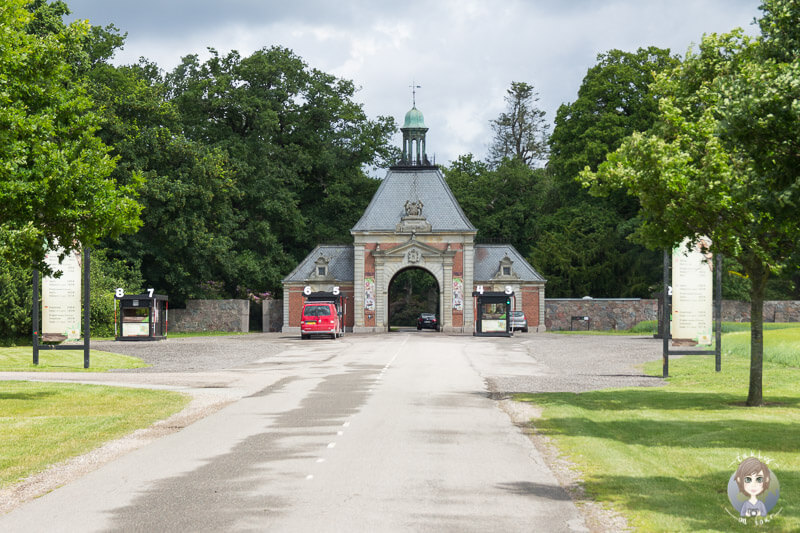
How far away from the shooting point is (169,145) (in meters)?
60.2

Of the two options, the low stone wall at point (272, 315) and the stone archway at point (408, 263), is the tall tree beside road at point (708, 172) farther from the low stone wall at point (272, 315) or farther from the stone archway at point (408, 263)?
the low stone wall at point (272, 315)

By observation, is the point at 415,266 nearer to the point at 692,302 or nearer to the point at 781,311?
the point at 781,311

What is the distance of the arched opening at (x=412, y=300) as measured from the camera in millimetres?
90625

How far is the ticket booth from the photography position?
57.8 m

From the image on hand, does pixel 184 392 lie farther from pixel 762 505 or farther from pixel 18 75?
pixel 762 505

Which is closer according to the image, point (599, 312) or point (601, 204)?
point (599, 312)

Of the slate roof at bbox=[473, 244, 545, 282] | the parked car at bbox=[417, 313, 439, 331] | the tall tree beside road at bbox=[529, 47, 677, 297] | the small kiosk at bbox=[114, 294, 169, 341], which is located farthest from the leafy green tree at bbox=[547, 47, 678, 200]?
the small kiosk at bbox=[114, 294, 169, 341]

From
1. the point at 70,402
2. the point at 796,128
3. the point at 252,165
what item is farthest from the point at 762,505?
the point at 252,165

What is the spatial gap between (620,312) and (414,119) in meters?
24.4

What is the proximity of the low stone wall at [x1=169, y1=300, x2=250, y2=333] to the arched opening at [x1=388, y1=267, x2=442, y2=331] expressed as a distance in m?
23.8

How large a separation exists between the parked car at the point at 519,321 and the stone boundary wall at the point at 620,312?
2588 mm

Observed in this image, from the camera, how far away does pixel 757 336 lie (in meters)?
18.8

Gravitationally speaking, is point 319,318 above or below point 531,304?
below

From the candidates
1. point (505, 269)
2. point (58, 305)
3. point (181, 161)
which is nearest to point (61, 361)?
point (58, 305)
